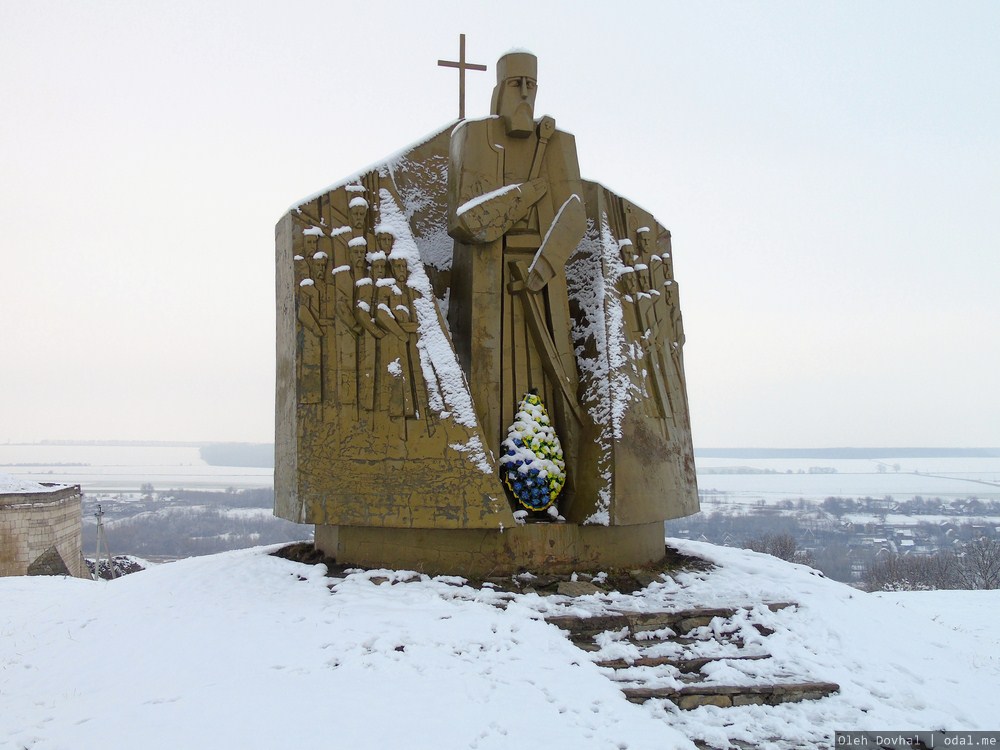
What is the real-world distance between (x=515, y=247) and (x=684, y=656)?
4.75m

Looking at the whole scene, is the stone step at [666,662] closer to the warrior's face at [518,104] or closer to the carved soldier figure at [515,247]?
the carved soldier figure at [515,247]

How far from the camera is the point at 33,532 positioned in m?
17.6

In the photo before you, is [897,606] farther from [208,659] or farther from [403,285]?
[208,659]

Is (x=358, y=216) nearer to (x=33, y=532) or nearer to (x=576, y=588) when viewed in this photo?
(x=576, y=588)

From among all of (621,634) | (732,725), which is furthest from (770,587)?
(732,725)

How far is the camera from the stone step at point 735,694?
5711 mm

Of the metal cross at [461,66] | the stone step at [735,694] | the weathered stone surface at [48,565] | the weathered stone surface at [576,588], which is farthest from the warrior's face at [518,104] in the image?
the weathered stone surface at [48,565]

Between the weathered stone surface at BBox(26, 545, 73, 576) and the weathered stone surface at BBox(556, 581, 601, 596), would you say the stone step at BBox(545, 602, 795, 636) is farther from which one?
the weathered stone surface at BBox(26, 545, 73, 576)

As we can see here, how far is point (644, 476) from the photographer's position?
841 cm

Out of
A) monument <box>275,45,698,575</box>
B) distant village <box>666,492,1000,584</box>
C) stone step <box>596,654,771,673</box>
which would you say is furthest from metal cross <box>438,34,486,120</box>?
distant village <box>666,492,1000,584</box>

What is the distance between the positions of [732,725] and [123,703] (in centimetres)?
417

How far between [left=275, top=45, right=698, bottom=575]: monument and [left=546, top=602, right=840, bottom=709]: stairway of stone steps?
1326 millimetres

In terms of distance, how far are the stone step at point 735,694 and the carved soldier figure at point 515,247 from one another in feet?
11.7

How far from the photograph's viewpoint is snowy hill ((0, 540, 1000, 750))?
491cm
